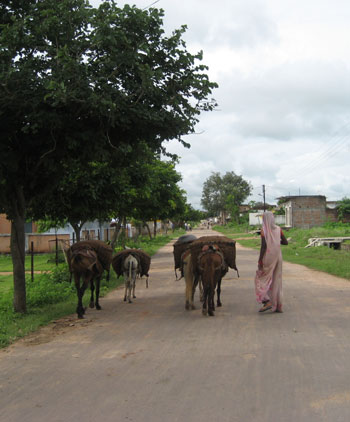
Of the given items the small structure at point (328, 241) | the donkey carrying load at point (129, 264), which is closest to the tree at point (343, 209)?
the small structure at point (328, 241)

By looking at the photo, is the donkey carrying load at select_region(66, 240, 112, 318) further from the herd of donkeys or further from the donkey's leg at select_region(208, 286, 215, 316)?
the donkey's leg at select_region(208, 286, 215, 316)

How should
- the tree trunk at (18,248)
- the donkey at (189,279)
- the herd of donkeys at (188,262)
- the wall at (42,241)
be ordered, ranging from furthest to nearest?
the wall at (42,241) < the tree trunk at (18,248) < the donkey at (189,279) < the herd of donkeys at (188,262)

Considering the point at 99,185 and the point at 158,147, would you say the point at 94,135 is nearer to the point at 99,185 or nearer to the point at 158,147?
the point at 158,147

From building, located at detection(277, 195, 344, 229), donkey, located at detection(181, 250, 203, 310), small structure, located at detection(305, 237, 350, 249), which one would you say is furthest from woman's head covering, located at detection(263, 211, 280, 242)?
building, located at detection(277, 195, 344, 229)

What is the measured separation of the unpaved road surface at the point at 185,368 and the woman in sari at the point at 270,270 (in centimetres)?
32

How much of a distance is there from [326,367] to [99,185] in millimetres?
9822

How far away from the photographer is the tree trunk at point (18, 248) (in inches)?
412

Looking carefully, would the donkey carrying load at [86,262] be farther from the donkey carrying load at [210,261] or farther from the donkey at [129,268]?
the donkey carrying load at [210,261]

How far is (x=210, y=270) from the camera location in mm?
9180

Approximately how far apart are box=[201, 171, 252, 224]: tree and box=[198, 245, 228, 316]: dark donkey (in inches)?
3823

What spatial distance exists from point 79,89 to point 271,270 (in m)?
4.82

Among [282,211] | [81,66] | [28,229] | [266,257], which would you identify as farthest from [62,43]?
[282,211]

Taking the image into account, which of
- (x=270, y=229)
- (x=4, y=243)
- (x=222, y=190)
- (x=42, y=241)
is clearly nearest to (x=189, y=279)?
(x=270, y=229)

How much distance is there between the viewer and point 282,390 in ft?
16.0
